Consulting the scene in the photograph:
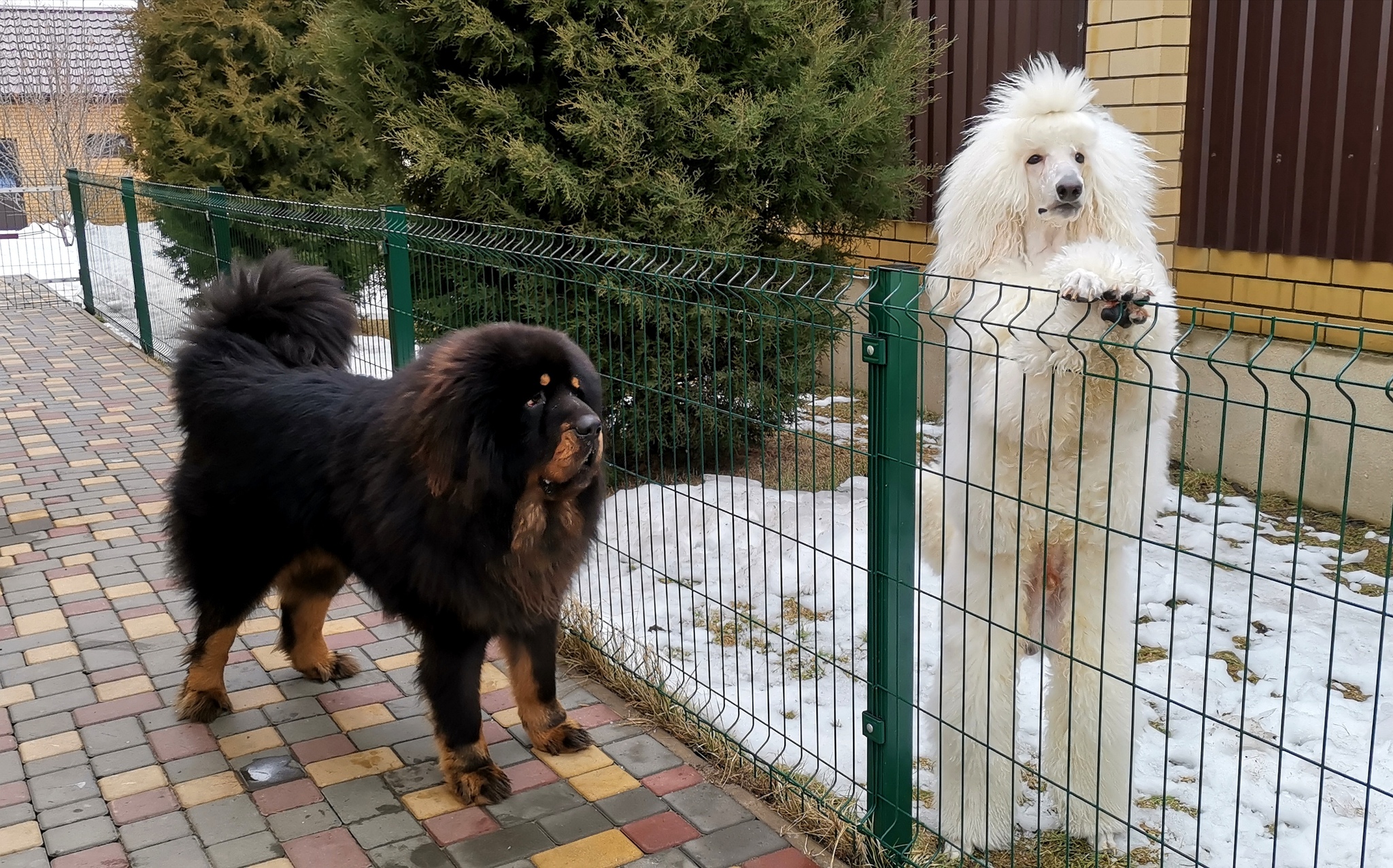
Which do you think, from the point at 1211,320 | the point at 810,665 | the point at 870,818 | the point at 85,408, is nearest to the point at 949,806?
the point at 870,818

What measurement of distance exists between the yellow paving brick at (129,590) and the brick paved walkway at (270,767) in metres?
0.01

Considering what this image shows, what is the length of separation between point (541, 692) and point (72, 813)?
1.41 metres

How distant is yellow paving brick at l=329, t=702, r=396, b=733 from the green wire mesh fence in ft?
2.54

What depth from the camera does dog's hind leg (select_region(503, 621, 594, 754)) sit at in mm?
3475

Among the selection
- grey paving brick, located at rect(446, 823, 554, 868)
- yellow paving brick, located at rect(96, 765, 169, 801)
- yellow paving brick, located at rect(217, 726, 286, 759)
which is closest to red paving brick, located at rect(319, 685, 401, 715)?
yellow paving brick, located at rect(217, 726, 286, 759)

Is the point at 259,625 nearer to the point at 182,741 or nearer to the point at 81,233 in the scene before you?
the point at 182,741

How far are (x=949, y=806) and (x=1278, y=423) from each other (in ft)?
12.2

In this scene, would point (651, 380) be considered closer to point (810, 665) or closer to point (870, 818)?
point (810, 665)

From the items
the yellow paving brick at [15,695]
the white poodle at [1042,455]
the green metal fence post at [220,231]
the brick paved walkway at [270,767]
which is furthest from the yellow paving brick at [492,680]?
the green metal fence post at [220,231]

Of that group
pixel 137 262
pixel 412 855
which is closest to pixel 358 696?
pixel 412 855

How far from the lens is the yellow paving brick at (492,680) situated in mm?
4098

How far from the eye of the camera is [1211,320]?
238 inches

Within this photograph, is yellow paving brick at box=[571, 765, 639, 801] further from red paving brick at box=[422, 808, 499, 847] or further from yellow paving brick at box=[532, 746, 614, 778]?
red paving brick at box=[422, 808, 499, 847]

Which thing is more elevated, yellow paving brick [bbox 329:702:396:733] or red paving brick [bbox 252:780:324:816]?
yellow paving brick [bbox 329:702:396:733]
